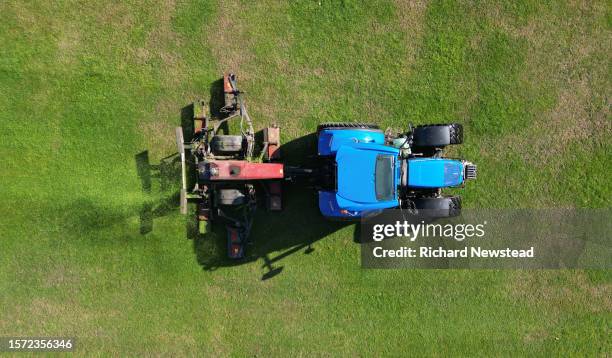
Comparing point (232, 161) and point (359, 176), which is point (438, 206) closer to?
point (359, 176)

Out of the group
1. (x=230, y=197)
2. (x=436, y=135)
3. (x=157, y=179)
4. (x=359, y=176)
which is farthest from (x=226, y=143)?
(x=436, y=135)

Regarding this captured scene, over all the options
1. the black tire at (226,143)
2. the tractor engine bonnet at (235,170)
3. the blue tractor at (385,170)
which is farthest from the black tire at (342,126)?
the black tire at (226,143)

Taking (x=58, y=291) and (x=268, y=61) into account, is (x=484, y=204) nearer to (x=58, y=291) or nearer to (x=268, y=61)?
(x=268, y=61)

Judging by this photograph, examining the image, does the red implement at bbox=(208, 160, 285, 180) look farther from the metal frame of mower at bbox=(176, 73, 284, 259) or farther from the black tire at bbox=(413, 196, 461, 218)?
the black tire at bbox=(413, 196, 461, 218)

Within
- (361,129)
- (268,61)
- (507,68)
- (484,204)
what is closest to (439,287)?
(484,204)

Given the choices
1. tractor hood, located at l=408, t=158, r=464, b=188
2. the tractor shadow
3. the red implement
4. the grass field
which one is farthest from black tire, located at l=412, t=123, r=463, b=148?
the tractor shadow

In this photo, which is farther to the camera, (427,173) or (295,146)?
(295,146)
